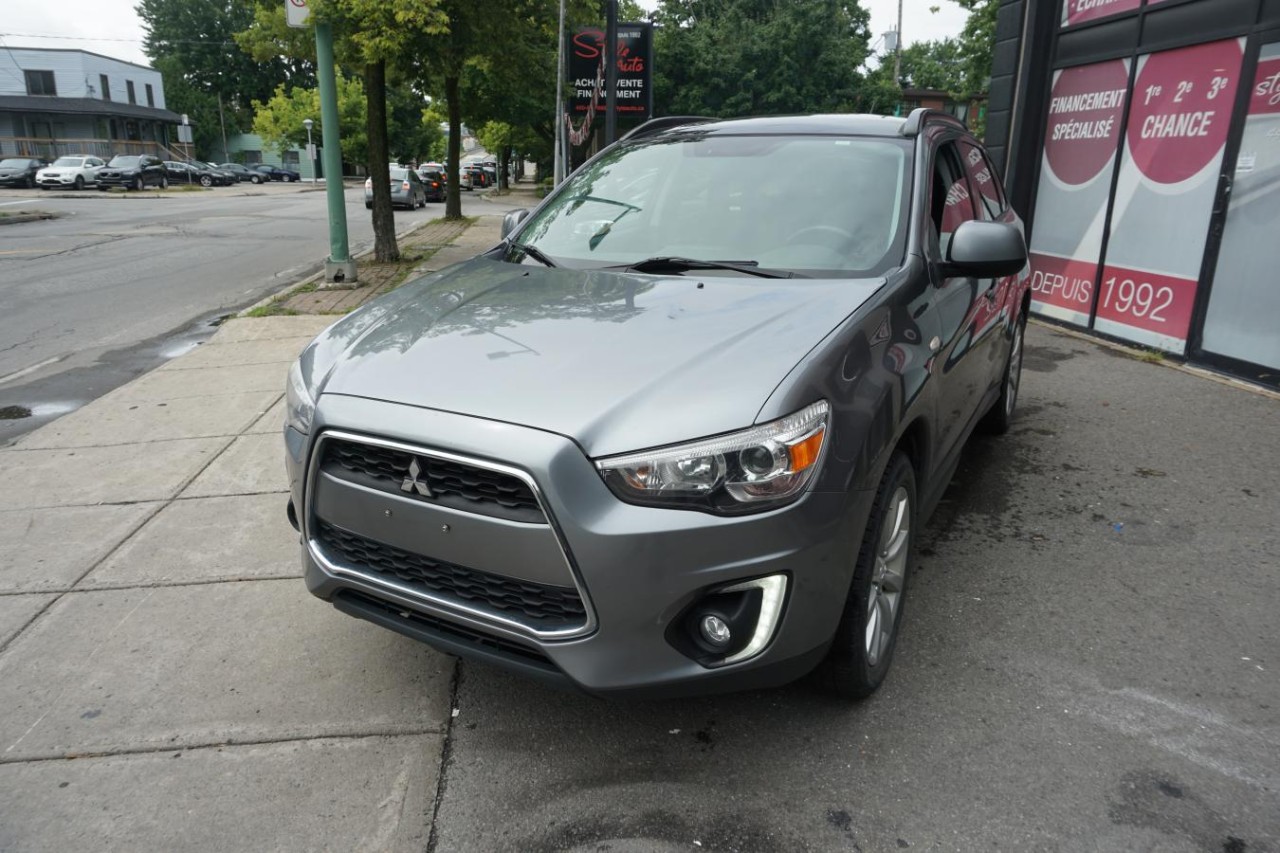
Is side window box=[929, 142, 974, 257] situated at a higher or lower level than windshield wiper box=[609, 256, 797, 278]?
higher

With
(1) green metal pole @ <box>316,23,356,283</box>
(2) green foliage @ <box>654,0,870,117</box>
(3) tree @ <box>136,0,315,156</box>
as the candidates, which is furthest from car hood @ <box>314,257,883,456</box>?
(3) tree @ <box>136,0,315,156</box>

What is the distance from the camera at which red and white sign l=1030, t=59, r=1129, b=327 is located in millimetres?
8516

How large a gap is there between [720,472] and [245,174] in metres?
66.0

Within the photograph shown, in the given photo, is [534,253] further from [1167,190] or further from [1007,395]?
[1167,190]

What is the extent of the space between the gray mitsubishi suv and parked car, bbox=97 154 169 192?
45184 millimetres

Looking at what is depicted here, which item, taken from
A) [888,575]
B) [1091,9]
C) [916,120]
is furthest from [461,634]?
[1091,9]

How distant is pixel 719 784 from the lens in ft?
8.37

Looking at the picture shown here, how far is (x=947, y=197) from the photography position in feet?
12.5

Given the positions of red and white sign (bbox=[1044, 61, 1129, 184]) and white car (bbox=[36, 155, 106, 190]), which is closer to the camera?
red and white sign (bbox=[1044, 61, 1129, 184])

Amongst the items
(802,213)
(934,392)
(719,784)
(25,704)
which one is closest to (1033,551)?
(934,392)

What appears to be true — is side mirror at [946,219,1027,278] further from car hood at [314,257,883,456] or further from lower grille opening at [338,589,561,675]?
lower grille opening at [338,589,561,675]

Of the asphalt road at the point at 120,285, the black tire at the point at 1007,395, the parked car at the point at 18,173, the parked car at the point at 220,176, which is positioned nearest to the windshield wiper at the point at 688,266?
the black tire at the point at 1007,395

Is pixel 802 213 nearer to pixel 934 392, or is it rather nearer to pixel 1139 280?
pixel 934 392

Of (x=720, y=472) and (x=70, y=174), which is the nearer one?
(x=720, y=472)
